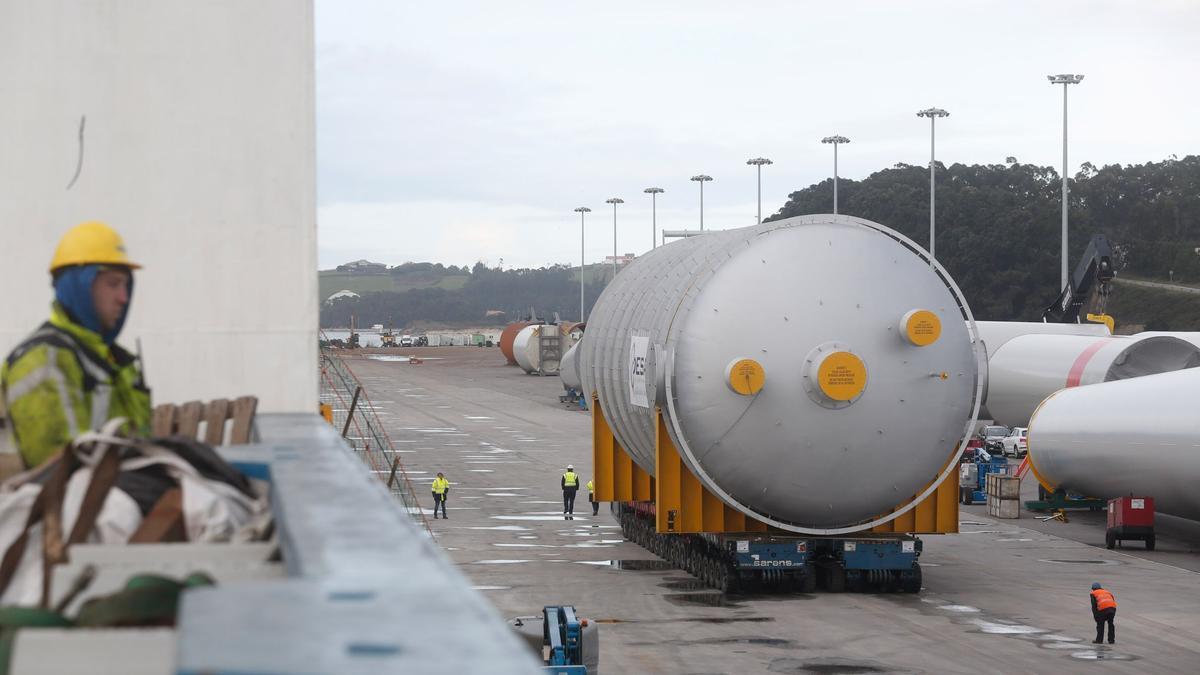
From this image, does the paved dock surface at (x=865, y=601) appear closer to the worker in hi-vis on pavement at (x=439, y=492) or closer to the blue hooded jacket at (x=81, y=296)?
the worker in hi-vis on pavement at (x=439, y=492)

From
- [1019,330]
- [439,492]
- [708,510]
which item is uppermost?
[1019,330]

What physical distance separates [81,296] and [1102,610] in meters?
17.4

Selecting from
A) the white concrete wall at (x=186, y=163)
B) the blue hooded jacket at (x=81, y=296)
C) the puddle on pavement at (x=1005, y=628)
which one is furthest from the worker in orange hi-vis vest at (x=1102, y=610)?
the blue hooded jacket at (x=81, y=296)

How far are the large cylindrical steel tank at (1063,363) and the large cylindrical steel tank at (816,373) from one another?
17.6m

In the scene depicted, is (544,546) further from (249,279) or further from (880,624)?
(249,279)

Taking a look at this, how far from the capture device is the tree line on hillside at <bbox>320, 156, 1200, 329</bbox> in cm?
10775

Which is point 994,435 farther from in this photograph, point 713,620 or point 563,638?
point 563,638

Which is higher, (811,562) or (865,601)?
(811,562)

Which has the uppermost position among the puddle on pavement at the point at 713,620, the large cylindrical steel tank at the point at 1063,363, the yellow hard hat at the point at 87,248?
the yellow hard hat at the point at 87,248

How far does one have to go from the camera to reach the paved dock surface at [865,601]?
19500mm

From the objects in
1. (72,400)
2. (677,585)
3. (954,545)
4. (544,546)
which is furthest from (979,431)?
(72,400)

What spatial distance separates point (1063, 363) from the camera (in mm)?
42969

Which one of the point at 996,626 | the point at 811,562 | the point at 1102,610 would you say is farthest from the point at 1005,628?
the point at 811,562

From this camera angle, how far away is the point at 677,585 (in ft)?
83.9
